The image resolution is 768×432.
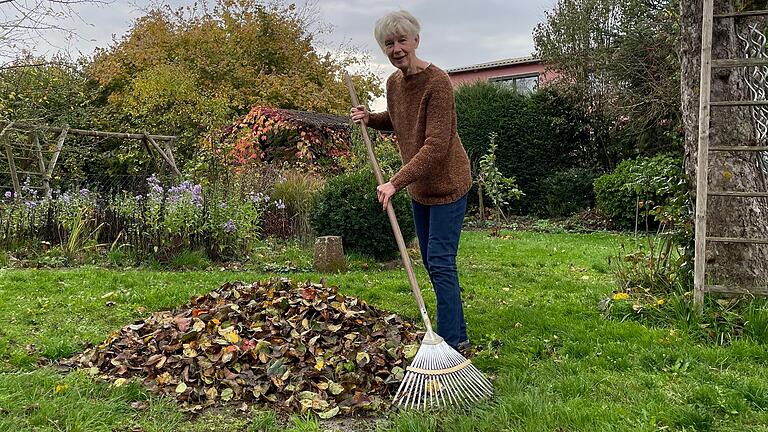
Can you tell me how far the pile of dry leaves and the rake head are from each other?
7.1 inches

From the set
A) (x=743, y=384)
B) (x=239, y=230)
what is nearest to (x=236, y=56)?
(x=239, y=230)

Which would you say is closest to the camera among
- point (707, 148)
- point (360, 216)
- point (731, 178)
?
point (707, 148)

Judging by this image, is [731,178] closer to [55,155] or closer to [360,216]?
[360,216]

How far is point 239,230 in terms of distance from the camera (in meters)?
6.75

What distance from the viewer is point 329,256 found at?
19.9ft

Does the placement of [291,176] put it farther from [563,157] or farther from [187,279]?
[563,157]

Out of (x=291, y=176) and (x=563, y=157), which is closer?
(x=291, y=176)

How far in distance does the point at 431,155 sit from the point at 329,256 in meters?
3.31

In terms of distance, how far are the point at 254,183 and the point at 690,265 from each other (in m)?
5.85

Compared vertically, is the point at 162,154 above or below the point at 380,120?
above

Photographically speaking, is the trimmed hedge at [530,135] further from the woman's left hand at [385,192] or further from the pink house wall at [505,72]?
the woman's left hand at [385,192]

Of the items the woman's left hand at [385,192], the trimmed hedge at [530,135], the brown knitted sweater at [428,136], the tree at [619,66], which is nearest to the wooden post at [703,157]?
the brown knitted sweater at [428,136]

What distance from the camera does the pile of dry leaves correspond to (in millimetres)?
2871

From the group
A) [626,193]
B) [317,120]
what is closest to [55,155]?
[317,120]
